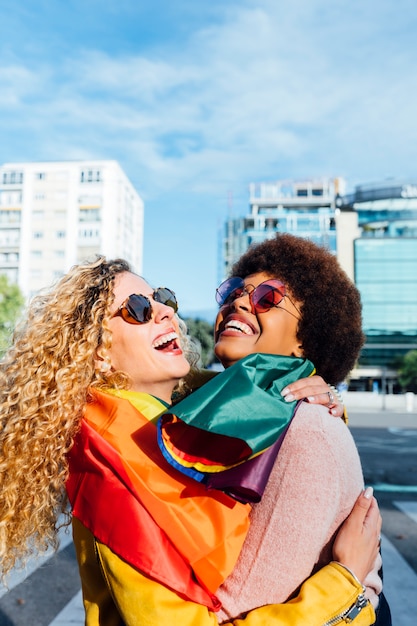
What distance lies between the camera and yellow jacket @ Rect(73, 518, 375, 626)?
4.51 feet

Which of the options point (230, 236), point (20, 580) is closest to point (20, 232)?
point (230, 236)

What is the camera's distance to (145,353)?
204 cm

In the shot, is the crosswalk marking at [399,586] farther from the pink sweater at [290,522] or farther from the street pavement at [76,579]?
the pink sweater at [290,522]

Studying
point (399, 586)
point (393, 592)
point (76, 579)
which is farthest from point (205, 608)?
point (76, 579)

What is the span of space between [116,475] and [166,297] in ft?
2.99

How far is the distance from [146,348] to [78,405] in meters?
0.36

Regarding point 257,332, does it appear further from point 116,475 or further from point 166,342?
point 116,475

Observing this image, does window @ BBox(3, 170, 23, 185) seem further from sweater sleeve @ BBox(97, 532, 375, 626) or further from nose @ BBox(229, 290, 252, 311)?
sweater sleeve @ BBox(97, 532, 375, 626)

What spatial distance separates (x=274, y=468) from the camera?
5.11ft

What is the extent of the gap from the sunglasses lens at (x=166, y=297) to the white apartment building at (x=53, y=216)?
80837 millimetres

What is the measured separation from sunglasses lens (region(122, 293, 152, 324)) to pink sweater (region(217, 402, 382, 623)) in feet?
2.34

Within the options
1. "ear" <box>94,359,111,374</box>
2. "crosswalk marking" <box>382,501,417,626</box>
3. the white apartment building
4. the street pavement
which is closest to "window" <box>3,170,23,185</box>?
the white apartment building

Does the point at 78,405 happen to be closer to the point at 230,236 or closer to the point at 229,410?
the point at 229,410

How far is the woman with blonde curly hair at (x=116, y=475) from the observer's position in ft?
4.69
